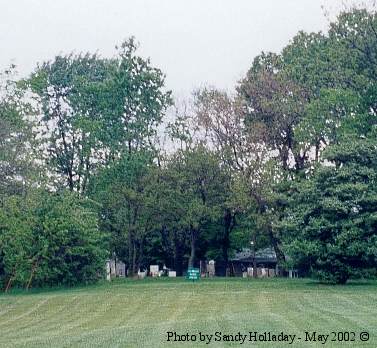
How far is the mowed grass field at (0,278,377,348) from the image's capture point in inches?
696

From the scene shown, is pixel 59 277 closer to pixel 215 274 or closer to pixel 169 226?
pixel 169 226

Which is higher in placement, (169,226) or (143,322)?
(169,226)

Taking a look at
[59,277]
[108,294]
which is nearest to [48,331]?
[108,294]

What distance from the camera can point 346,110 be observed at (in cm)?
4716

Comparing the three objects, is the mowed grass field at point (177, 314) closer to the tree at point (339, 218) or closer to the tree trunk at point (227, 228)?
the tree at point (339, 218)

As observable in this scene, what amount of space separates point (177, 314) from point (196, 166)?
31.1 metres

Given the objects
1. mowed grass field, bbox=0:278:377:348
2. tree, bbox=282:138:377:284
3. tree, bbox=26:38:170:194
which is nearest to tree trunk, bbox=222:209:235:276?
tree, bbox=26:38:170:194

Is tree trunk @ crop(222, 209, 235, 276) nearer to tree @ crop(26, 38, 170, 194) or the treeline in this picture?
the treeline

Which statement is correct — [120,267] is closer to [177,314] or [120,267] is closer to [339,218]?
[339,218]

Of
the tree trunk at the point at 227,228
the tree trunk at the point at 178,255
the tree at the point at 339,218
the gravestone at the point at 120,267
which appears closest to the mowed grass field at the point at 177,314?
the tree at the point at 339,218

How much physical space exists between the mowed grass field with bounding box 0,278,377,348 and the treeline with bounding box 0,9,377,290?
2.90 meters

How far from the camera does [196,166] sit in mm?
55844

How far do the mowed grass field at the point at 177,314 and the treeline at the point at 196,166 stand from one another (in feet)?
9.51

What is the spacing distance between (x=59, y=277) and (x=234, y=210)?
15.7m
